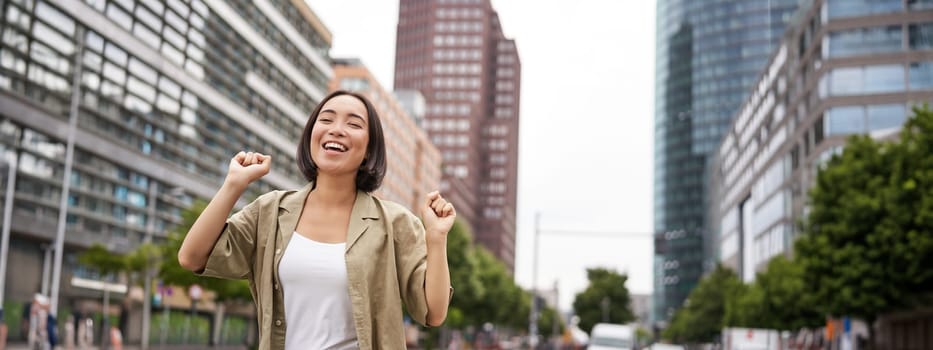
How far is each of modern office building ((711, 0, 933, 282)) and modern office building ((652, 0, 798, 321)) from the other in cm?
6982

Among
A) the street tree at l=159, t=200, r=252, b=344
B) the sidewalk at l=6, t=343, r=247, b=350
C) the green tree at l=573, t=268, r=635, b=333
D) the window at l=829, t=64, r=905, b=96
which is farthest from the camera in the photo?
the green tree at l=573, t=268, r=635, b=333

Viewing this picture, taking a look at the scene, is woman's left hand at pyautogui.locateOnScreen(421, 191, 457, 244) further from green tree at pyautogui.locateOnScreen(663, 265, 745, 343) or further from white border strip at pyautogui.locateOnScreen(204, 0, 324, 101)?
green tree at pyautogui.locateOnScreen(663, 265, 745, 343)

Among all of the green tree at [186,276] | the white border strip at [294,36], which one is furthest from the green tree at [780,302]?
the white border strip at [294,36]

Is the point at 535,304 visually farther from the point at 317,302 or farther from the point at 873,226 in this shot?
the point at 317,302

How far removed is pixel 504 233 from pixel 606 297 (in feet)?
287

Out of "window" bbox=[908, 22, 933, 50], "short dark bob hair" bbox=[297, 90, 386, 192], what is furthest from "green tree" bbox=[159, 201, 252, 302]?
"window" bbox=[908, 22, 933, 50]

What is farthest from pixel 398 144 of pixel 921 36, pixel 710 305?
pixel 921 36

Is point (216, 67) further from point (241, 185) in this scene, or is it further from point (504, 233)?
point (504, 233)

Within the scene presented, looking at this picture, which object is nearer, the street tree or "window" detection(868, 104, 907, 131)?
the street tree

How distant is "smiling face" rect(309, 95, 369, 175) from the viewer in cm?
325

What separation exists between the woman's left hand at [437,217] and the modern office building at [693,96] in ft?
480

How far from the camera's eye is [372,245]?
3160mm

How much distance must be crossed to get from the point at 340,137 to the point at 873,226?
3399 centimetres

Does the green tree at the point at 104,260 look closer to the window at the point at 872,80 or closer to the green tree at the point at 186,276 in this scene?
the green tree at the point at 186,276
